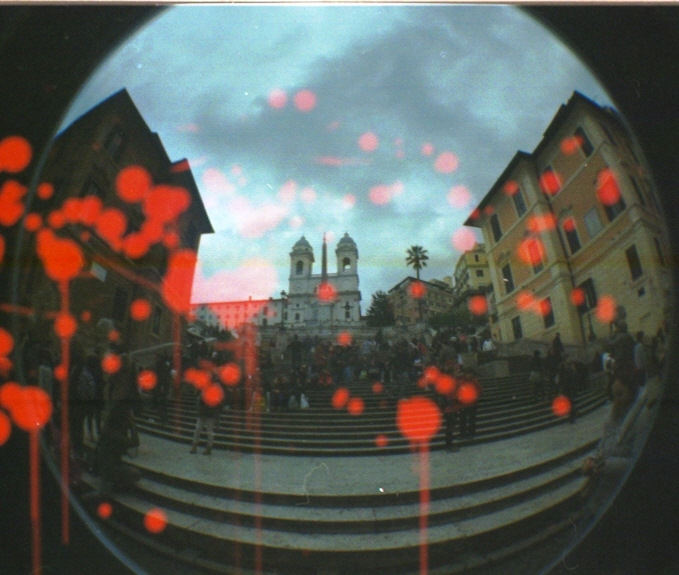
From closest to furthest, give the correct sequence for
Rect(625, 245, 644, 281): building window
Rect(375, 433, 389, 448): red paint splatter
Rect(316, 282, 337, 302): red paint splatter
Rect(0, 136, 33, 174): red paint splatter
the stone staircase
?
Rect(316, 282, 337, 302): red paint splatter < the stone staircase < Rect(375, 433, 389, 448): red paint splatter < Rect(625, 245, 644, 281): building window < Rect(0, 136, 33, 174): red paint splatter

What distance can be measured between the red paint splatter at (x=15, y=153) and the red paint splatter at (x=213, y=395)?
179 centimetres

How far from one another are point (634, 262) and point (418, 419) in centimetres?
143

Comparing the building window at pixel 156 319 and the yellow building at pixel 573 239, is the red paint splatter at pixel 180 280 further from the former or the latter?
the yellow building at pixel 573 239

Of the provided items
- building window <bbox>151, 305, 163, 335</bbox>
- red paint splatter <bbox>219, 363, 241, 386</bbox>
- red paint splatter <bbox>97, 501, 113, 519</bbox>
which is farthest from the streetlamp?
red paint splatter <bbox>97, 501, 113, 519</bbox>

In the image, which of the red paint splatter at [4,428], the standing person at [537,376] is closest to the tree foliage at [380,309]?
the standing person at [537,376]

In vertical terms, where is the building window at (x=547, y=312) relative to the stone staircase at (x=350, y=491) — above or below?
above

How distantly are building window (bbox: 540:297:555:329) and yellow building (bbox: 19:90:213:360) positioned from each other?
178cm

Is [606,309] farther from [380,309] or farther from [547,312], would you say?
[380,309]

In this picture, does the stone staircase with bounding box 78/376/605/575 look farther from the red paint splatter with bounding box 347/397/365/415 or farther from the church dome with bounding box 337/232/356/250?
the church dome with bounding box 337/232/356/250

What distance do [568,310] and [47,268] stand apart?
272 cm

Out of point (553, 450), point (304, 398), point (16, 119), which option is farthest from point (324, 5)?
point (553, 450)

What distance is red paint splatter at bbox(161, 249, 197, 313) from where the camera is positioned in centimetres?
148

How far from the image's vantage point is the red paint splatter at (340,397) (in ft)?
4.84

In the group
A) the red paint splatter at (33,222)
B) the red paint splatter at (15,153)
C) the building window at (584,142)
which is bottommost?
the red paint splatter at (33,222)
